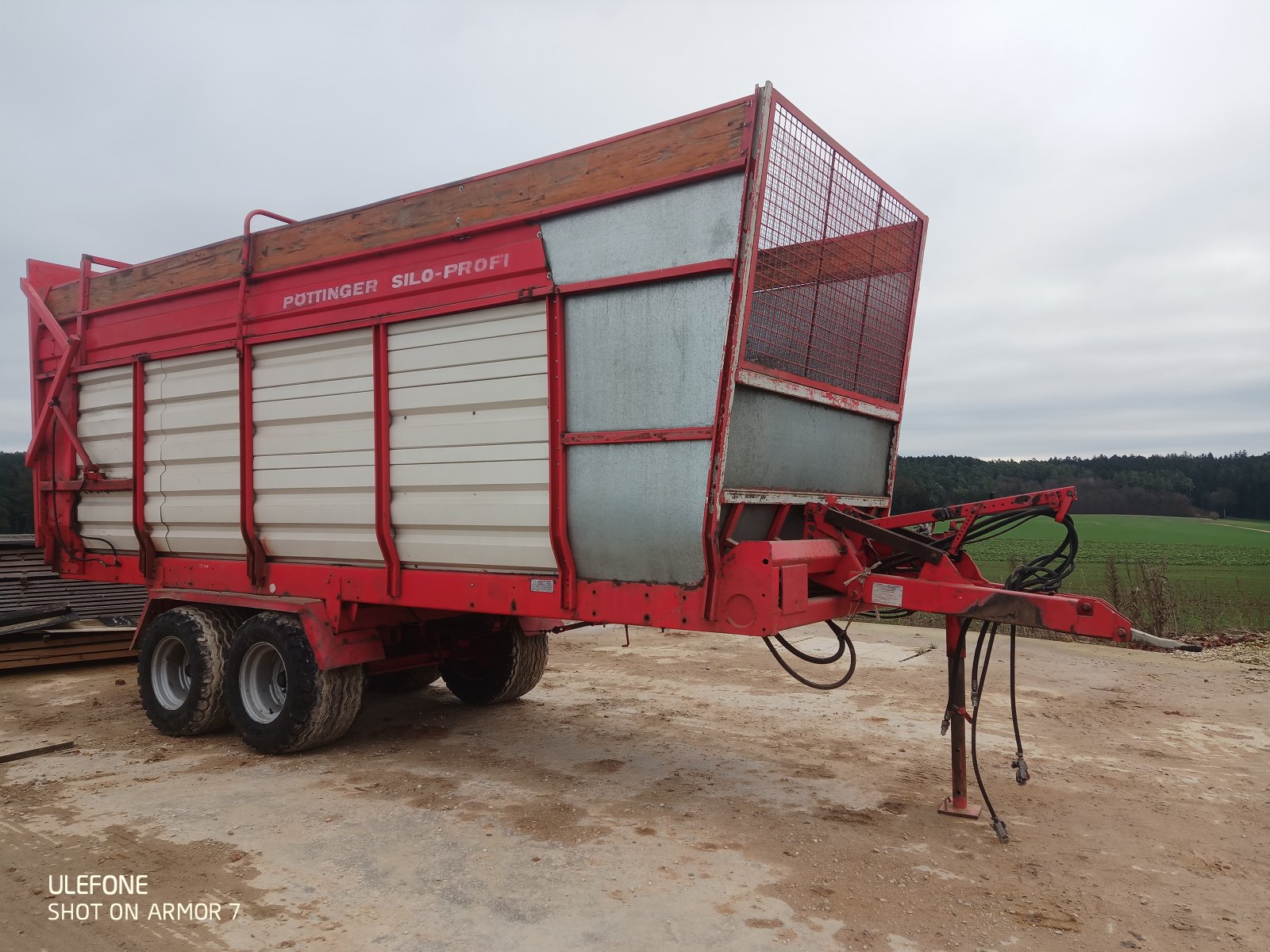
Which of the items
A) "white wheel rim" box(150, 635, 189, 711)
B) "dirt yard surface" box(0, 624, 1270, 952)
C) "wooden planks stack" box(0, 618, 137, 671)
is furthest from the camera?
"wooden planks stack" box(0, 618, 137, 671)

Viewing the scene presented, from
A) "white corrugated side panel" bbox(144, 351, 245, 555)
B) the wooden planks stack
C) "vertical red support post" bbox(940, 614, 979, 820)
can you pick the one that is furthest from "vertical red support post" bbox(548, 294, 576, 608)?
the wooden planks stack

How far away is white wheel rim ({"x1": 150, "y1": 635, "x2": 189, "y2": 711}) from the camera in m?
6.12

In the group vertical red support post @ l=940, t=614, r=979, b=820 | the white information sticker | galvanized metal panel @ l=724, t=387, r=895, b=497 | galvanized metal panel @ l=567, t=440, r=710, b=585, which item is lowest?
vertical red support post @ l=940, t=614, r=979, b=820

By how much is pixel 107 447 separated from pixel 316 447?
7.97 feet

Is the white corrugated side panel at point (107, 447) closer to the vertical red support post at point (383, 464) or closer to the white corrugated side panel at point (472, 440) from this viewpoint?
the vertical red support post at point (383, 464)

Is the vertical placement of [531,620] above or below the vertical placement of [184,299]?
below

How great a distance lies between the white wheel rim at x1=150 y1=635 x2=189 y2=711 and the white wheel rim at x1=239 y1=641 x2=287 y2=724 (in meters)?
0.68

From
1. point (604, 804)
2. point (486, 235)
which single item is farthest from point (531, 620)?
point (486, 235)

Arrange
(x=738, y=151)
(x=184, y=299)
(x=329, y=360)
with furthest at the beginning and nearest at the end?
(x=184, y=299) < (x=329, y=360) < (x=738, y=151)

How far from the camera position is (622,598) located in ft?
13.9

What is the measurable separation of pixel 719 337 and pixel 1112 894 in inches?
111

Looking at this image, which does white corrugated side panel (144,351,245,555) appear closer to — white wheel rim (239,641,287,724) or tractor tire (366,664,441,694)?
white wheel rim (239,641,287,724)

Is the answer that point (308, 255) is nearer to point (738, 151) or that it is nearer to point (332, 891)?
point (738, 151)

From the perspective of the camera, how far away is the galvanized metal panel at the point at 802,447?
163 inches
